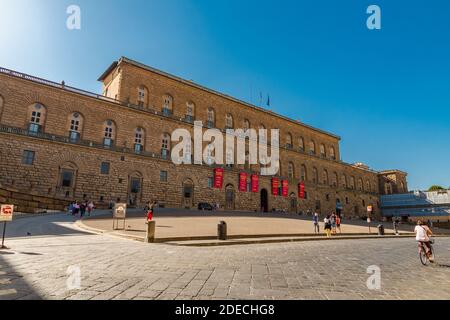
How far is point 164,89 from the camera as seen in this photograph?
33531mm

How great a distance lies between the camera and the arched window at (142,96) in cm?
3127

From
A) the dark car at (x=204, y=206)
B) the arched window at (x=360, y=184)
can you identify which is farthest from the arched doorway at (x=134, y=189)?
the arched window at (x=360, y=184)

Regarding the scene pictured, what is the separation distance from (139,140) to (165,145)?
3.04m

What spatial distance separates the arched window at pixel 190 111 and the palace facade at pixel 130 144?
0.43ft

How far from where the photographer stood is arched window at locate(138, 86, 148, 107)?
31.3m

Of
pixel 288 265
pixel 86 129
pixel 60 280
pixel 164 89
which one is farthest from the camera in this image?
pixel 164 89

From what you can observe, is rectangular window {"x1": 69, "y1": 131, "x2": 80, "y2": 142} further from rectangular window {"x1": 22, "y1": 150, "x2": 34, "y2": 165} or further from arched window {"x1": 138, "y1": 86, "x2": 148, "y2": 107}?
arched window {"x1": 138, "y1": 86, "x2": 148, "y2": 107}

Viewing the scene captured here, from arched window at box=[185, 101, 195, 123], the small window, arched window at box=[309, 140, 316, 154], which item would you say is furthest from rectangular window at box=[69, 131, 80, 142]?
arched window at box=[309, 140, 316, 154]

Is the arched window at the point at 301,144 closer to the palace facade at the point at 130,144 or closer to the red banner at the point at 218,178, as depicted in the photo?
the palace facade at the point at 130,144

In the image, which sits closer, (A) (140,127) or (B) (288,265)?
(B) (288,265)

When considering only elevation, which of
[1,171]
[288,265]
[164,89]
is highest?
[164,89]

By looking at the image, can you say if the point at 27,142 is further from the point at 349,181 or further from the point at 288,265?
the point at 349,181
